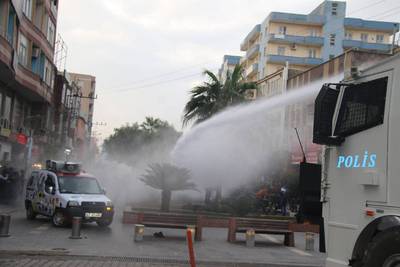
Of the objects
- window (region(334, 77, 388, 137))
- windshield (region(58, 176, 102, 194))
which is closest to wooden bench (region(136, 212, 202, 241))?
windshield (region(58, 176, 102, 194))

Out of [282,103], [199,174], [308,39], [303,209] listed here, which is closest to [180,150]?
[199,174]

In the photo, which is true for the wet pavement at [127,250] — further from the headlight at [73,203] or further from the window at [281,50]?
the window at [281,50]

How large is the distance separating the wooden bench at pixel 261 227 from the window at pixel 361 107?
9596 mm

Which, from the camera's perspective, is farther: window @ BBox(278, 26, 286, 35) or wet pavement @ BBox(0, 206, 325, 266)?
window @ BBox(278, 26, 286, 35)

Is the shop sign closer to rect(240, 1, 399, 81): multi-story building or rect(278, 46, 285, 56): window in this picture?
rect(240, 1, 399, 81): multi-story building

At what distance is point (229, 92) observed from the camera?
2989cm

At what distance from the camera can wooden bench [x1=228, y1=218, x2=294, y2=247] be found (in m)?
15.2

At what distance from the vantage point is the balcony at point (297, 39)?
67312mm

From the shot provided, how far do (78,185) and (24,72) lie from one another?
16.2 metres

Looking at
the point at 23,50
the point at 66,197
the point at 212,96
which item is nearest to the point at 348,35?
the point at 212,96

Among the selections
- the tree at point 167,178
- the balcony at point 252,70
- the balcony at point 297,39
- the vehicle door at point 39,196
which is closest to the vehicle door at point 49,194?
the vehicle door at point 39,196

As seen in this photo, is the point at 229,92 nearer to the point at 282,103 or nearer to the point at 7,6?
the point at 7,6

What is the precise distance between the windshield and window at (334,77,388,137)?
42.1 feet

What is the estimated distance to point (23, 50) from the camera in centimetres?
3225
